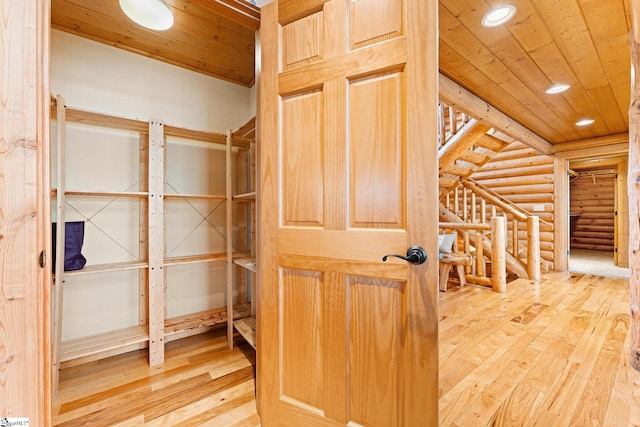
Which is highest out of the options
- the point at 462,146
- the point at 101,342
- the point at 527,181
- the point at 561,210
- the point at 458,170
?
the point at 462,146

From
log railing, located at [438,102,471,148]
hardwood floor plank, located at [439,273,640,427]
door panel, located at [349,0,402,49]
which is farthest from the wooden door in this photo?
log railing, located at [438,102,471,148]

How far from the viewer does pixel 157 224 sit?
199 centimetres

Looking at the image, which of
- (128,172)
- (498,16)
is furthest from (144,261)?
(498,16)

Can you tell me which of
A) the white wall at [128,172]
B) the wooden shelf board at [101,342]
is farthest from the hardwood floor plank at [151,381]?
the white wall at [128,172]

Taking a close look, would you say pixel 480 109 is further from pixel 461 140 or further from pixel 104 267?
pixel 104 267

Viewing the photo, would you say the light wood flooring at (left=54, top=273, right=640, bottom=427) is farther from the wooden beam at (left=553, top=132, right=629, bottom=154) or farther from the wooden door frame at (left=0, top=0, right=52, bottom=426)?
the wooden beam at (left=553, top=132, right=629, bottom=154)

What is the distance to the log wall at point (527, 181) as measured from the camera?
4938 millimetres

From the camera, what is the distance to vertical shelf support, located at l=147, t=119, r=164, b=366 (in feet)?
6.44

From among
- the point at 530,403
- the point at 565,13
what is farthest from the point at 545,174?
the point at 530,403

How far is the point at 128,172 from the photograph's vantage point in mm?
2176

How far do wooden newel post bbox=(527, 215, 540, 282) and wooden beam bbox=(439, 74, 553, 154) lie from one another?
122cm

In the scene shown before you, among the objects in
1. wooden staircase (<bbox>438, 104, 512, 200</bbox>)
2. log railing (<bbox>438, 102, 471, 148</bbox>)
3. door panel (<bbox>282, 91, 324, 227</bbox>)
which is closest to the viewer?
door panel (<bbox>282, 91, 324, 227</bbox>)

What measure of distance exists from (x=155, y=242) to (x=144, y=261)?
34 centimetres

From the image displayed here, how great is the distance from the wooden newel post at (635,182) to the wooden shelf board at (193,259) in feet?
8.12
